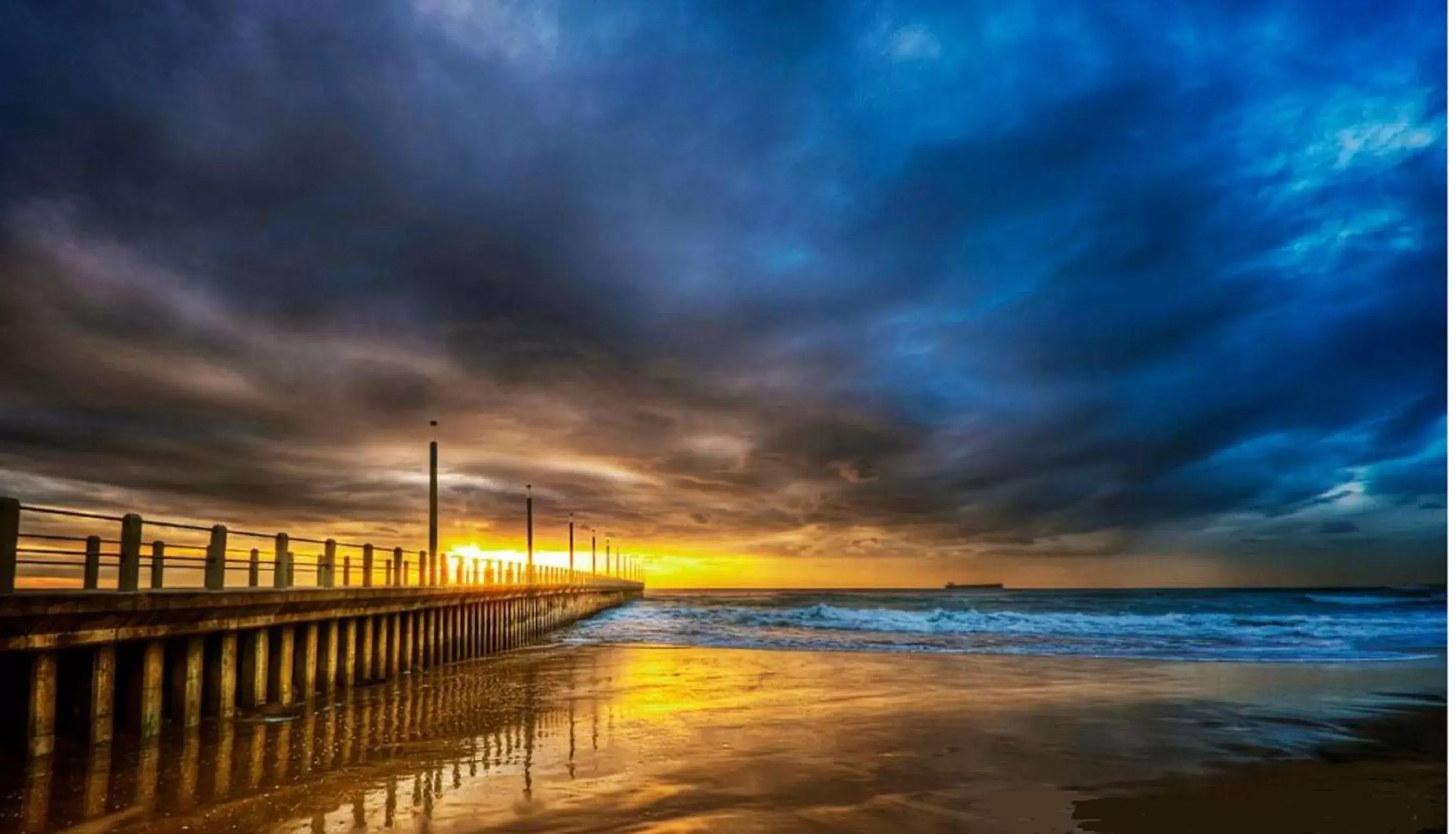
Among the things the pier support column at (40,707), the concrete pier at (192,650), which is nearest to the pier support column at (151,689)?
the concrete pier at (192,650)

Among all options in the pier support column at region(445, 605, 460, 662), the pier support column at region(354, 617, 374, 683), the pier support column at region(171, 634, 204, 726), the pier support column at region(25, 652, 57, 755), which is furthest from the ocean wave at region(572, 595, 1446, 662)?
the pier support column at region(25, 652, 57, 755)

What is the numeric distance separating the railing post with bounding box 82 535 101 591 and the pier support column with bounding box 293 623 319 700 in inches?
183

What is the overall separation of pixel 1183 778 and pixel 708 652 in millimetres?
20907

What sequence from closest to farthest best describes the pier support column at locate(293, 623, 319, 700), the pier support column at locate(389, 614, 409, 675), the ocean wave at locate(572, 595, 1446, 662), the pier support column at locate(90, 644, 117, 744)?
the pier support column at locate(90, 644, 117, 744) < the pier support column at locate(293, 623, 319, 700) < the pier support column at locate(389, 614, 409, 675) < the ocean wave at locate(572, 595, 1446, 662)

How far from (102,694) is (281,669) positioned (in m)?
4.70

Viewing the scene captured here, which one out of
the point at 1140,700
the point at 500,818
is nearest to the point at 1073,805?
the point at 500,818

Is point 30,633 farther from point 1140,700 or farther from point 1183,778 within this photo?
point 1140,700

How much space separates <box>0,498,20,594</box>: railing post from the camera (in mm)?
9930

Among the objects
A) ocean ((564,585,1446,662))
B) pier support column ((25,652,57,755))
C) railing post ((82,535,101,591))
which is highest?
railing post ((82,535,101,591))

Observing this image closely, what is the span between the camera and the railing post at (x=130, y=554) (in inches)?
487

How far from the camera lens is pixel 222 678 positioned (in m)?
14.4

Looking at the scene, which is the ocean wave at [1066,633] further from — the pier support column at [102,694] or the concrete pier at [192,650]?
the pier support column at [102,694]

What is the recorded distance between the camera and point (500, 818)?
833cm

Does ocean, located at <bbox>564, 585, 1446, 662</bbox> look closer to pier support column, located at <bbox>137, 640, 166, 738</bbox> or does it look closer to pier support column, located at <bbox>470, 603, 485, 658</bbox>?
pier support column, located at <bbox>470, 603, 485, 658</bbox>
